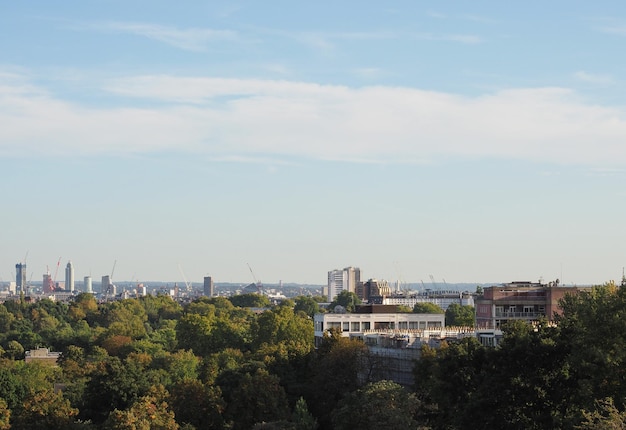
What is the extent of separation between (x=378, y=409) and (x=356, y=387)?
50.8ft

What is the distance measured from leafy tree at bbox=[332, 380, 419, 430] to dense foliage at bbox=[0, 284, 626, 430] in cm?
8

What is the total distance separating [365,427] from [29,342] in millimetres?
116070

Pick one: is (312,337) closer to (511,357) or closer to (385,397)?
(385,397)

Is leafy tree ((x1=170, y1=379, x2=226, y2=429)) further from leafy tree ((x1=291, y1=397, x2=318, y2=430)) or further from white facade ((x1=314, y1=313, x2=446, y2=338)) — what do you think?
white facade ((x1=314, y1=313, x2=446, y2=338))

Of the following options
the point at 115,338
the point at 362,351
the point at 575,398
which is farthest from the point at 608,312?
the point at 115,338

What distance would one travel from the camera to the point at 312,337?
126m

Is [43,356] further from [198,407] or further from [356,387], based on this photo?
[198,407]

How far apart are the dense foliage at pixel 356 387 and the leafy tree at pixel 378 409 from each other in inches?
3.1

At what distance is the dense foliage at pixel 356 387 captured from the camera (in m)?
57.2

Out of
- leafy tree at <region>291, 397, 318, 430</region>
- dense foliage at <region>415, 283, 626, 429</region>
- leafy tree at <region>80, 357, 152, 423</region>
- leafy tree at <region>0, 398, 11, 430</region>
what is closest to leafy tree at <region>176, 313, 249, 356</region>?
leafy tree at <region>80, 357, 152, 423</region>

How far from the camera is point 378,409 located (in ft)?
229

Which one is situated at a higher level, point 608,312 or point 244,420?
point 608,312

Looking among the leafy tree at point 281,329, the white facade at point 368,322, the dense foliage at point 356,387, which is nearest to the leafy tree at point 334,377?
the dense foliage at point 356,387

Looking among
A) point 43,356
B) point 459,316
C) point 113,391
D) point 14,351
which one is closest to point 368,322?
point 113,391
